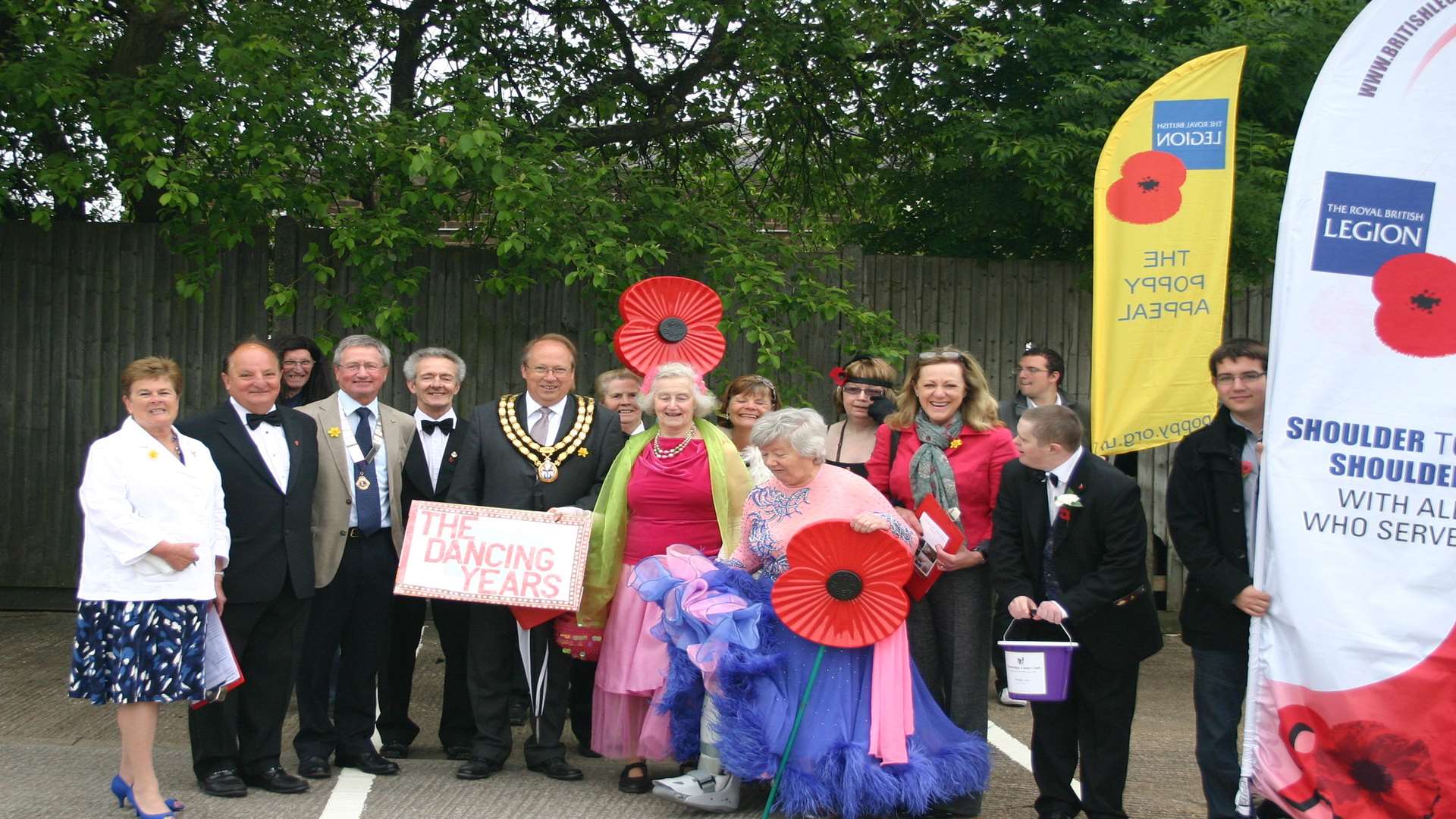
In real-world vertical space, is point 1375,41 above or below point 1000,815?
above

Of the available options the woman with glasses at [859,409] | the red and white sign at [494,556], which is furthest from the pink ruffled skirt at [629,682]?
the woman with glasses at [859,409]

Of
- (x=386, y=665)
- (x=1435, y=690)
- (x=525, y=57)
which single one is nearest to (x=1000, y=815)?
(x=1435, y=690)

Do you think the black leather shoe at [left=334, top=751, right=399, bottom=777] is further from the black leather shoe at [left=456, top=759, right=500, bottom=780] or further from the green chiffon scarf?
the green chiffon scarf

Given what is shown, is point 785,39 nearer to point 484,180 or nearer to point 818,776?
point 484,180

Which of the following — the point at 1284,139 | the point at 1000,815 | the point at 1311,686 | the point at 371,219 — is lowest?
the point at 1000,815

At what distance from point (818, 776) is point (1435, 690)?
6.58 ft

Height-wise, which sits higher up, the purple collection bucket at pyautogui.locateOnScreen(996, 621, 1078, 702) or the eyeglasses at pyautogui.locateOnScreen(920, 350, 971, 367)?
the eyeglasses at pyautogui.locateOnScreen(920, 350, 971, 367)

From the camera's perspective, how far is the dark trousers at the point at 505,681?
5.59 metres

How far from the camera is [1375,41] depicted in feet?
13.9

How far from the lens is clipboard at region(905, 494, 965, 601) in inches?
199

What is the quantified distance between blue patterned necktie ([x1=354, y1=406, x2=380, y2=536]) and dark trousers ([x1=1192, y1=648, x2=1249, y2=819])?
3.27 meters

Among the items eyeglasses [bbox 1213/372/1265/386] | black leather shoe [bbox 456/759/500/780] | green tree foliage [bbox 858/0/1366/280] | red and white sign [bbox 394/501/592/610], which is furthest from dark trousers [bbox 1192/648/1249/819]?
green tree foliage [bbox 858/0/1366/280]

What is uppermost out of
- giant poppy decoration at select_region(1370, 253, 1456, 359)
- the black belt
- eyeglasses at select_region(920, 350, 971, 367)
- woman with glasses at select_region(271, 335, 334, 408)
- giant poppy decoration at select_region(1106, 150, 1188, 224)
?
giant poppy decoration at select_region(1106, 150, 1188, 224)

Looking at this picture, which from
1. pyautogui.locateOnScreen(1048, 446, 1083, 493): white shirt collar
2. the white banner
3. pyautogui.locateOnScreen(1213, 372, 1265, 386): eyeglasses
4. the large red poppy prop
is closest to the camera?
the white banner
